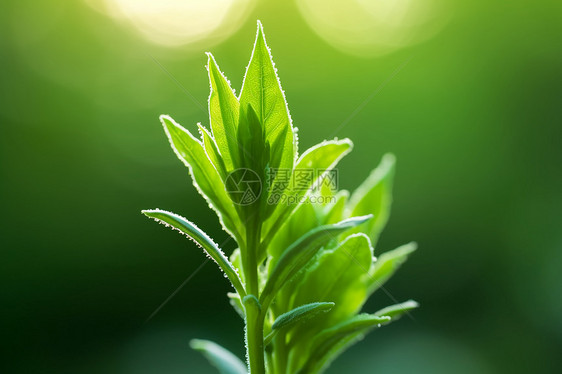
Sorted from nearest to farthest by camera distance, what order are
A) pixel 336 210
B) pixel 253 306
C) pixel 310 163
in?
pixel 253 306, pixel 310 163, pixel 336 210

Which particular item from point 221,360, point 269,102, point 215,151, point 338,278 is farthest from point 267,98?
point 221,360

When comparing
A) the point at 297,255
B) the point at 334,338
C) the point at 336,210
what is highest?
the point at 336,210

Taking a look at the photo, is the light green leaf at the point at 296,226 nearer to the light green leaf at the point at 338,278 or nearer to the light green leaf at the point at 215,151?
the light green leaf at the point at 338,278

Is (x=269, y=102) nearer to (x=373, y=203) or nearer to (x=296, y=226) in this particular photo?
(x=296, y=226)

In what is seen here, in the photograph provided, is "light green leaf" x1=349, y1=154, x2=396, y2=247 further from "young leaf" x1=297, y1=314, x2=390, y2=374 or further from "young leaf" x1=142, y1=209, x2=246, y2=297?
"young leaf" x1=142, y1=209, x2=246, y2=297

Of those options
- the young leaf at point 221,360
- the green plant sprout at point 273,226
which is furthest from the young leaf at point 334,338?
the young leaf at point 221,360

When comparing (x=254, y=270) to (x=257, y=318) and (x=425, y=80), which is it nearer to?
(x=257, y=318)
